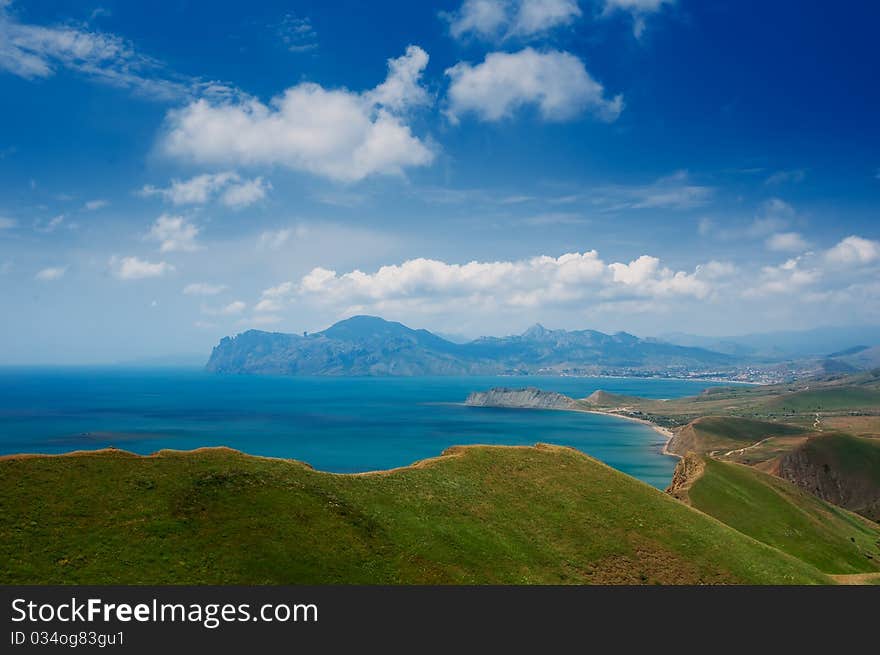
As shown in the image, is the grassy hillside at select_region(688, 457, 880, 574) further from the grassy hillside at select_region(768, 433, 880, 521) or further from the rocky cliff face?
the grassy hillside at select_region(768, 433, 880, 521)

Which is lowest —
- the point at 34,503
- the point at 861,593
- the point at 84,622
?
the point at 861,593

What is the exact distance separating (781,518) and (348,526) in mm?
73052

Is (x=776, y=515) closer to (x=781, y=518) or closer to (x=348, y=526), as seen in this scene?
(x=781, y=518)

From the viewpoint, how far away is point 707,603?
128 feet

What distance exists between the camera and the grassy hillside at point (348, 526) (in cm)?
3441

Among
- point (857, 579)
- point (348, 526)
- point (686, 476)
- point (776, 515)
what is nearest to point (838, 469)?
point (776, 515)

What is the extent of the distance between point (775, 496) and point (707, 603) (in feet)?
217

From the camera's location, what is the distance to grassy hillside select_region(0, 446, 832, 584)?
3441 cm

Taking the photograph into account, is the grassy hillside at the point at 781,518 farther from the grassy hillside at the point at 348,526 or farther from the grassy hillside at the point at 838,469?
the grassy hillside at the point at 838,469

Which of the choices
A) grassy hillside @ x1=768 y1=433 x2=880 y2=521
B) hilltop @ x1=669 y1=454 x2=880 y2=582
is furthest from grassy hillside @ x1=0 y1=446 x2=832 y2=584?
grassy hillside @ x1=768 y1=433 x2=880 y2=521

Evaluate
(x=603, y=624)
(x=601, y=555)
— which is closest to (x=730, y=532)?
(x=601, y=555)

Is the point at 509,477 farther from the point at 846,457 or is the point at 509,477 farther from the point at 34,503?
the point at 846,457

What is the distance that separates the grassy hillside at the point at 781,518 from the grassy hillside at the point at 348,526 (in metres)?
24.9

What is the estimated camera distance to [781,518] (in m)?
86.2
